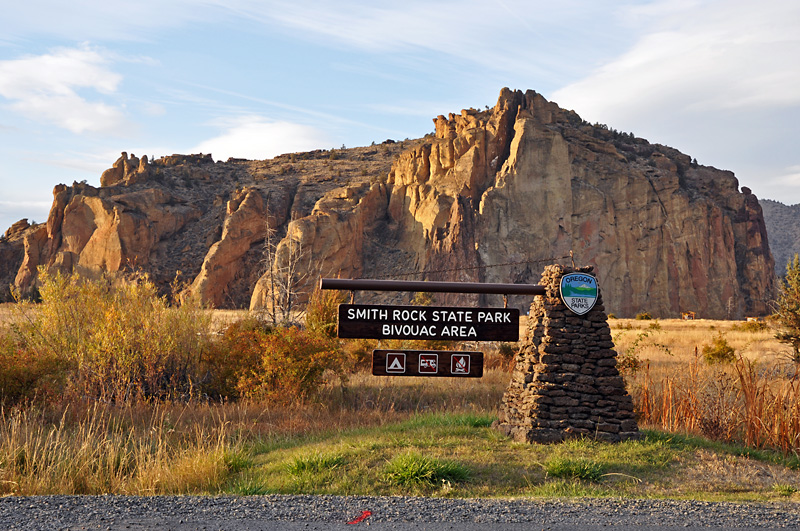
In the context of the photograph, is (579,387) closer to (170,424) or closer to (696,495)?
(696,495)

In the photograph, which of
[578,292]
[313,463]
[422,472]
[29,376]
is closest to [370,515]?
[422,472]

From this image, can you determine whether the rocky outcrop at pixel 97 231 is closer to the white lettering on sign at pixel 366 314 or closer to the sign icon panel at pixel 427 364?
the white lettering on sign at pixel 366 314

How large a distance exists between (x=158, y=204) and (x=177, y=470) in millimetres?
59625

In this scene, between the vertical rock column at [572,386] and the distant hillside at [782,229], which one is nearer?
the vertical rock column at [572,386]

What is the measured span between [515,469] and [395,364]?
2000mm

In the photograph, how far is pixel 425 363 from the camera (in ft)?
27.3

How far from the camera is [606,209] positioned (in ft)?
221

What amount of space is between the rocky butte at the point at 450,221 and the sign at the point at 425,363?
4167 cm

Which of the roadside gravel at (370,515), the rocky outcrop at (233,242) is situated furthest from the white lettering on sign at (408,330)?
the rocky outcrop at (233,242)

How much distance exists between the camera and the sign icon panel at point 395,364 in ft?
27.3

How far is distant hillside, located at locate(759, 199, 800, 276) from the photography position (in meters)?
110

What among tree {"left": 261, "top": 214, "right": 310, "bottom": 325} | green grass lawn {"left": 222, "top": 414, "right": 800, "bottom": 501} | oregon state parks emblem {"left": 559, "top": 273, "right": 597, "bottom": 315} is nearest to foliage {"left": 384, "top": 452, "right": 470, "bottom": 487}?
green grass lawn {"left": 222, "top": 414, "right": 800, "bottom": 501}

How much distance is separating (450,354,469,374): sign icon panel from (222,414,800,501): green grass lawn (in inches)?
44.7

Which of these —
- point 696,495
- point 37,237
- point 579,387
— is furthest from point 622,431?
point 37,237
